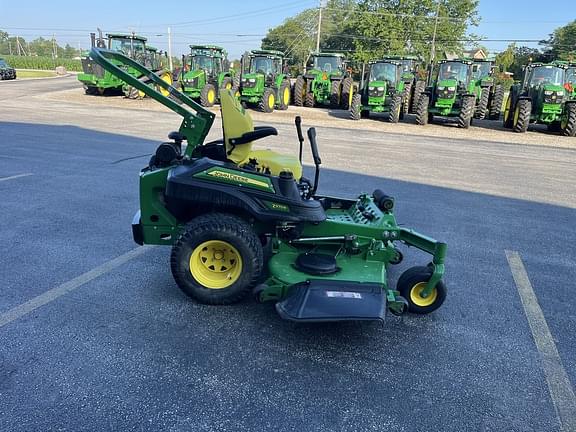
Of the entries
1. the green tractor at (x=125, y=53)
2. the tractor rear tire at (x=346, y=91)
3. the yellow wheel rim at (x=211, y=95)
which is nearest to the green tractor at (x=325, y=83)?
the tractor rear tire at (x=346, y=91)

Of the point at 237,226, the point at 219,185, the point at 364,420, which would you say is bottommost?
the point at 364,420

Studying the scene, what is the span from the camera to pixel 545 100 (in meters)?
15.6

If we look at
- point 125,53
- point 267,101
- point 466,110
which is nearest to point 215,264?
point 466,110

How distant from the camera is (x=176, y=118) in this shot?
54.3 feet

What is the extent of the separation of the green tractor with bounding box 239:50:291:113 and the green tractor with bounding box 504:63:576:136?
9.39m

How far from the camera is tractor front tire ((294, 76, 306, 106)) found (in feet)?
72.9

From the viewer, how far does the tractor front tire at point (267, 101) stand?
1936 centimetres

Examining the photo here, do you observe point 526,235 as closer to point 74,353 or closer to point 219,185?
point 219,185

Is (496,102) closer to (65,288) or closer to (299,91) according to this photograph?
(299,91)

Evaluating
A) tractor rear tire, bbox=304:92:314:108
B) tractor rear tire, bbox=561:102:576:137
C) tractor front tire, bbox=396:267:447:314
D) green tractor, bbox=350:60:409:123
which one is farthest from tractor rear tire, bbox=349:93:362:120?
tractor front tire, bbox=396:267:447:314

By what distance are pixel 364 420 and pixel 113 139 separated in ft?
33.3

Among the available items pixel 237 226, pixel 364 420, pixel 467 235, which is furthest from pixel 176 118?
pixel 364 420

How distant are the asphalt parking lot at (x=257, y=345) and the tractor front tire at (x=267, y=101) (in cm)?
1400

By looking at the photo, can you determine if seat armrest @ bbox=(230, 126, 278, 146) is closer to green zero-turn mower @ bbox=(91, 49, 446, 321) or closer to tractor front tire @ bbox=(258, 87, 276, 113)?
green zero-turn mower @ bbox=(91, 49, 446, 321)
